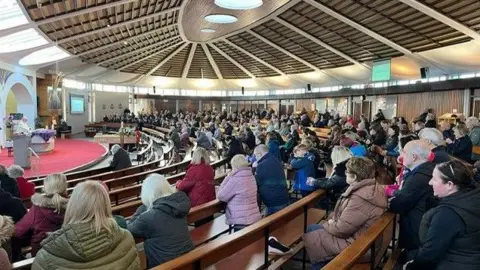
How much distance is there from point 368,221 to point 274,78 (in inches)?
1081

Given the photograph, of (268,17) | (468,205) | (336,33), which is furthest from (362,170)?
(268,17)

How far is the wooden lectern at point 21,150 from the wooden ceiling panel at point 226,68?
56.6 feet

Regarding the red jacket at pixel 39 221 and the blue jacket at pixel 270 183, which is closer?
the red jacket at pixel 39 221

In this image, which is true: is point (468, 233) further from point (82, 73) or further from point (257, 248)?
point (82, 73)

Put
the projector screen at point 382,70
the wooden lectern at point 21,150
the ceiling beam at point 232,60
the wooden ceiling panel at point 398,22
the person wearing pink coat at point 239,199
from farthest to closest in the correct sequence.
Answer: the ceiling beam at point 232,60 < the projector screen at point 382,70 < the wooden ceiling panel at point 398,22 < the wooden lectern at point 21,150 < the person wearing pink coat at point 239,199

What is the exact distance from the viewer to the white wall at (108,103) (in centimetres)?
3136

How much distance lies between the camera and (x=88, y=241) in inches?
80.3

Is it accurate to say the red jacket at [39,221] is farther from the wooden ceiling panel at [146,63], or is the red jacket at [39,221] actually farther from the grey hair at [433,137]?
the wooden ceiling panel at [146,63]

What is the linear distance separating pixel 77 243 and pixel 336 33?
17644 mm

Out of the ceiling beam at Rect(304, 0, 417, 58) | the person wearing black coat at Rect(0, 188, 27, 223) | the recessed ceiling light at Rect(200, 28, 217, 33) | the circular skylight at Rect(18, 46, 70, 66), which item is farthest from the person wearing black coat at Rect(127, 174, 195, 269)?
the recessed ceiling light at Rect(200, 28, 217, 33)

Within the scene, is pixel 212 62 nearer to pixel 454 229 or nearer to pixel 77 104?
pixel 77 104

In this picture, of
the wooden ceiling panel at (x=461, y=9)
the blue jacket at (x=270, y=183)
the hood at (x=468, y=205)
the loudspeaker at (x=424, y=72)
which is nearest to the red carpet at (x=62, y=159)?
the blue jacket at (x=270, y=183)

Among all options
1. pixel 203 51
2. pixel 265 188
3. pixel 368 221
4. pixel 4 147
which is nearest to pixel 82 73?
pixel 203 51

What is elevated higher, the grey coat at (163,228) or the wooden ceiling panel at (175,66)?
the wooden ceiling panel at (175,66)
